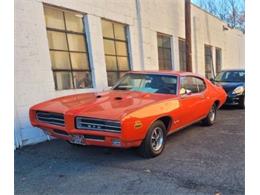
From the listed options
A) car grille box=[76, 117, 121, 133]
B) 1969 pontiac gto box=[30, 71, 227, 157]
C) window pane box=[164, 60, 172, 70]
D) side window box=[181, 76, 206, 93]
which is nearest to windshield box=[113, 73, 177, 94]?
1969 pontiac gto box=[30, 71, 227, 157]

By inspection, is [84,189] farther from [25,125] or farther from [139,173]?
[25,125]

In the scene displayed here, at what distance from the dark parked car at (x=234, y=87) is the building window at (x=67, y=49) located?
16.6 ft

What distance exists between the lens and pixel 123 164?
4695 millimetres

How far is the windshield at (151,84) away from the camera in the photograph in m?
5.70

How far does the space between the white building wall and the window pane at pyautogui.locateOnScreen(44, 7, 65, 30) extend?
204 millimetres

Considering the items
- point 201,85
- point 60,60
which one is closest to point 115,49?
point 60,60

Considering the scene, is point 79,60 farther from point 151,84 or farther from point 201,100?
point 201,100

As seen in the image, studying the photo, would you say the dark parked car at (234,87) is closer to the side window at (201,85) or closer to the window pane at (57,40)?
the side window at (201,85)

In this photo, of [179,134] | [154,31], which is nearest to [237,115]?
[179,134]

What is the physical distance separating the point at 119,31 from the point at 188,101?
14.2ft

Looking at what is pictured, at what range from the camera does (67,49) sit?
290 inches

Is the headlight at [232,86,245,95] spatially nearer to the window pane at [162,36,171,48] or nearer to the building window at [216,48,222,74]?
the window pane at [162,36,171,48]

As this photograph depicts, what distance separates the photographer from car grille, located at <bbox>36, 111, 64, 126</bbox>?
459 cm

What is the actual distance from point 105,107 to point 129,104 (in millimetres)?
400
